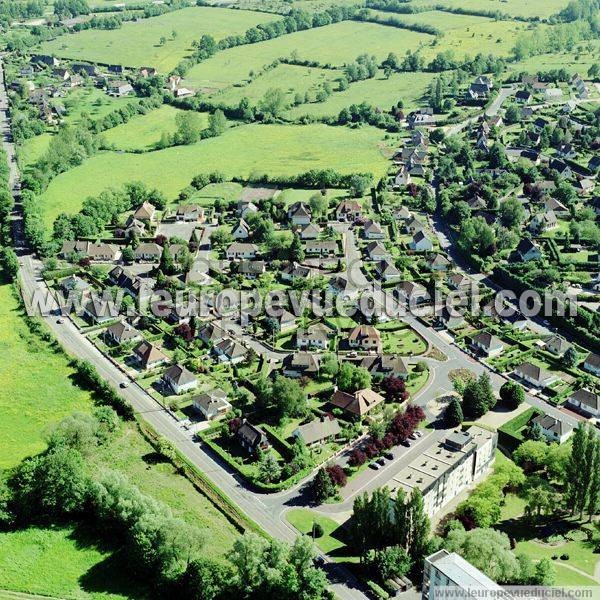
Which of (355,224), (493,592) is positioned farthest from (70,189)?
(493,592)

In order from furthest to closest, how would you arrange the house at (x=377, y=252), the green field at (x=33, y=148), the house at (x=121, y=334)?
the green field at (x=33, y=148) < the house at (x=377, y=252) < the house at (x=121, y=334)

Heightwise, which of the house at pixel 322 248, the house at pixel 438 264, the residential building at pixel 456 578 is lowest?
the house at pixel 438 264

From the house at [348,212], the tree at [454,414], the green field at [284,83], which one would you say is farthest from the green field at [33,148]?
the tree at [454,414]

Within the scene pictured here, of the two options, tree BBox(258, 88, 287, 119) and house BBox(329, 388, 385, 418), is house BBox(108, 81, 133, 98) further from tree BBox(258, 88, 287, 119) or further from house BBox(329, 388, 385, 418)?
house BBox(329, 388, 385, 418)

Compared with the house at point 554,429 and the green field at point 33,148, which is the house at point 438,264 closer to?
the house at point 554,429

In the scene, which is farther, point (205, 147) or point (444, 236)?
point (205, 147)

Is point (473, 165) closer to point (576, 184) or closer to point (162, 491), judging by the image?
point (576, 184)

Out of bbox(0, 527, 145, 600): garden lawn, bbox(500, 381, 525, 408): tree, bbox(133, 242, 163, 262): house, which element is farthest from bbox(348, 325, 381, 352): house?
bbox(133, 242, 163, 262): house
